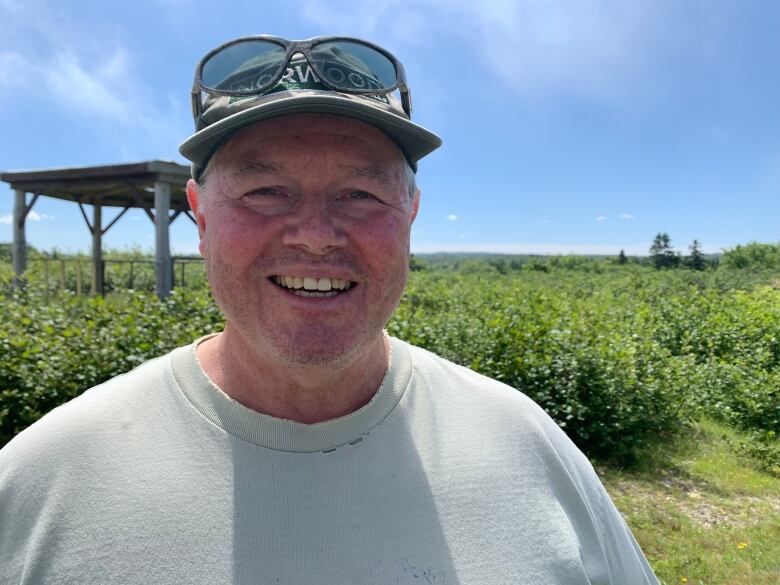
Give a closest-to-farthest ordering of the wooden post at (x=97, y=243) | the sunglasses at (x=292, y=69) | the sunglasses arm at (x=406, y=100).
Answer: the sunglasses at (x=292, y=69)
the sunglasses arm at (x=406, y=100)
the wooden post at (x=97, y=243)

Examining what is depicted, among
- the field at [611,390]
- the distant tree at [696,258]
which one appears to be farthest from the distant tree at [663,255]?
A: the field at [611,390]

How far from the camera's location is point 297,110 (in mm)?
1154

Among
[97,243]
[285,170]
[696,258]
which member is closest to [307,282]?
[285,170]

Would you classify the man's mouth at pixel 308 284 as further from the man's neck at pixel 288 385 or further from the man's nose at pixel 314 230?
the man's neck at pixel 288 385

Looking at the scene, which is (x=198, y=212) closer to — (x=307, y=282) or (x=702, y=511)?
(x=307, y=282)

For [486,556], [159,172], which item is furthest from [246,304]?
[159,172]

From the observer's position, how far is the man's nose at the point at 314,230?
113 centimetres

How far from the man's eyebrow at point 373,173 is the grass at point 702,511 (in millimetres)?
4453

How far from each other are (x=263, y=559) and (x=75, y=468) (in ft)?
1.42

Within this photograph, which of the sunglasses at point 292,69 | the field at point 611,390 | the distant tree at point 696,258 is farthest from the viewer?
the distant tree at point 696,258

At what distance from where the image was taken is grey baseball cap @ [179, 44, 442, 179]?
1.13m

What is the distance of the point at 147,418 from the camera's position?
47.3 inches

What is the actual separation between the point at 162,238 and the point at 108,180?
1428 millimetres

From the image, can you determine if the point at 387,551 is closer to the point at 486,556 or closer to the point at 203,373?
the point at 486,556
